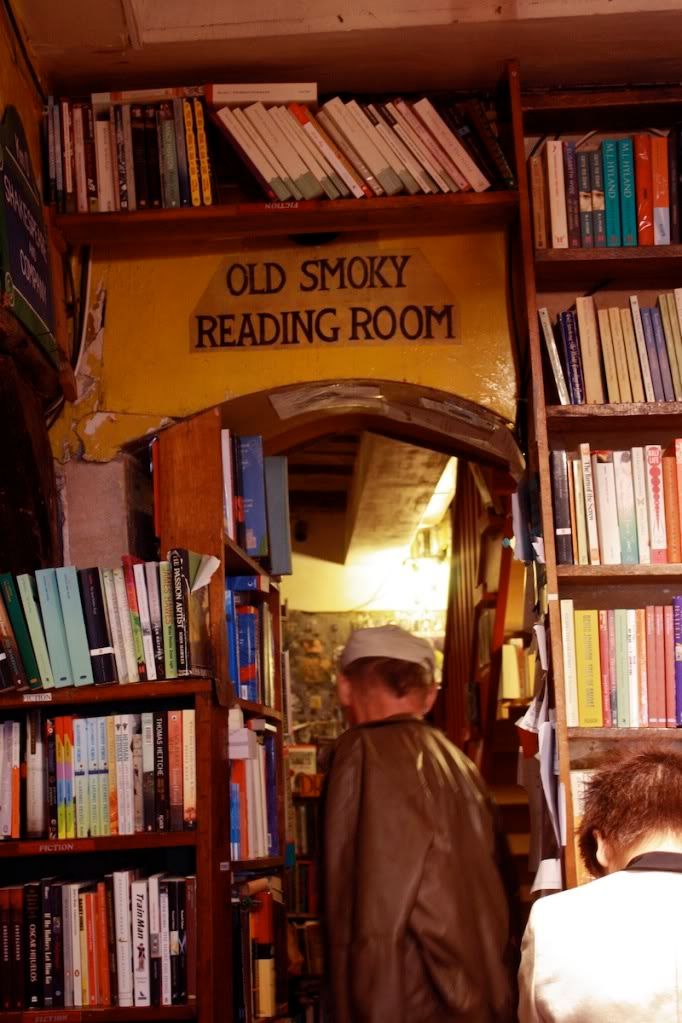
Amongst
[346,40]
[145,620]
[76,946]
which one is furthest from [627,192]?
[76,946]

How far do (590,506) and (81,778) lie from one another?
1360mm

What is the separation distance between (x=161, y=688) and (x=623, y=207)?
170 cm

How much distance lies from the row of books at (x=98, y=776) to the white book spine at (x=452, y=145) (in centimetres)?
155

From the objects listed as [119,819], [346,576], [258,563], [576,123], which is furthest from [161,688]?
[346,576]

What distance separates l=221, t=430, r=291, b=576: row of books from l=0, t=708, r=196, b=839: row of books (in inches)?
25.4

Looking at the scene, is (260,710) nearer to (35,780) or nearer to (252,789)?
(252,789)

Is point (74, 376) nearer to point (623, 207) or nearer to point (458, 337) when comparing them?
point (458, 337)

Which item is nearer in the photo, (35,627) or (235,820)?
(35,627)

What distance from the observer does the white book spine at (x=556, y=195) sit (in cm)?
311

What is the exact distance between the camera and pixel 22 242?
281cm

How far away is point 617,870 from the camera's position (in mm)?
1637

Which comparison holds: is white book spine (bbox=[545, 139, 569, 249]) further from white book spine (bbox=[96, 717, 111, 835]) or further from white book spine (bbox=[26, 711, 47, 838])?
white book spine (bbox=[26, 711, 47, 838])

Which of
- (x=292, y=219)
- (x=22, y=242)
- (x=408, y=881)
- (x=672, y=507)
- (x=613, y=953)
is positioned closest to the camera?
(x=613, y=953)

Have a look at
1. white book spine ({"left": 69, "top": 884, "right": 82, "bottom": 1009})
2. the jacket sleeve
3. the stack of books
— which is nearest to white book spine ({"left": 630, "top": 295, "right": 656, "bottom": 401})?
the stack of books
